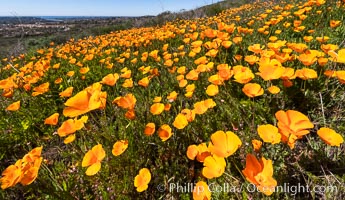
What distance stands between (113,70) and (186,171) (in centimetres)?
288

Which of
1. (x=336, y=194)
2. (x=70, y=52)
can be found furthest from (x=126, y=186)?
(x=70, y=52)

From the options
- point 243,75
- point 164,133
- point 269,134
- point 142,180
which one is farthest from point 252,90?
point 142,180

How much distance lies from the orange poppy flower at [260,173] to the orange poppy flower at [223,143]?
13 cm

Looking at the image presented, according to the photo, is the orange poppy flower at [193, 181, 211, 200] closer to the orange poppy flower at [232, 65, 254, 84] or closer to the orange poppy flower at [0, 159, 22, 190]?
the orange poppy flower at [232, 65, 254, 84]

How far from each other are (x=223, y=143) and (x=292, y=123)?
1.32 ft

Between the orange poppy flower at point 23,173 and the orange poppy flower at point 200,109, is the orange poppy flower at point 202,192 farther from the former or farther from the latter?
the orange poppy flower at point 23,173

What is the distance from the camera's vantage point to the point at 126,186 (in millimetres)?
1872

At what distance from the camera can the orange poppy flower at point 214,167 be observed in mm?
1402

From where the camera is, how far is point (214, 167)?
1484 millimetres

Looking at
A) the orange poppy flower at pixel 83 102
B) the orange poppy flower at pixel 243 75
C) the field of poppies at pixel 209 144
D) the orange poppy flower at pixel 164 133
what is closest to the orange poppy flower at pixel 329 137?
the field of poppies at pixel 209 144

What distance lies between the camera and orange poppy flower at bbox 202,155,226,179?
55.2 inches

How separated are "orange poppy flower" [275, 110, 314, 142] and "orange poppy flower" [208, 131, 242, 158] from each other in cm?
24

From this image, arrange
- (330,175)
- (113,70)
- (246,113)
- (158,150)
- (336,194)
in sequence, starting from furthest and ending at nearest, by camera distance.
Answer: (113,70) < (246,113) < (158,150) < (330,175) < (336,194)

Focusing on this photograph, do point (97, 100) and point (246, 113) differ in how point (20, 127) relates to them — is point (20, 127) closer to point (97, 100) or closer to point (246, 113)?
point (97, 100)
